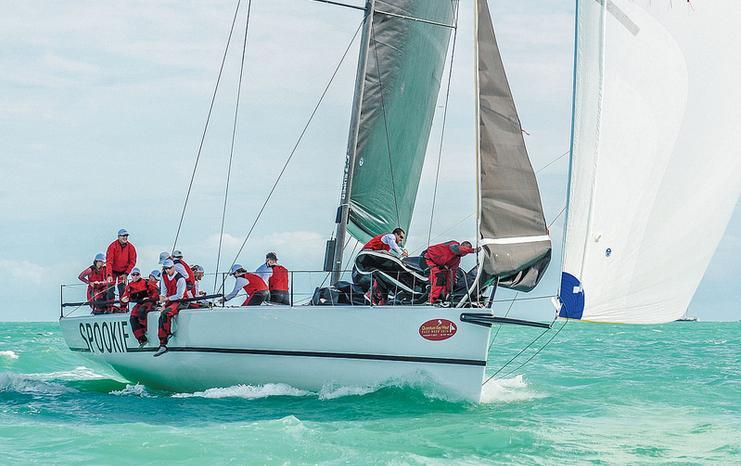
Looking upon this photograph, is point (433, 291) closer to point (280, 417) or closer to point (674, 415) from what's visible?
point (280, 417)

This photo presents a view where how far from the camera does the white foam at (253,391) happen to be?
13.3 m

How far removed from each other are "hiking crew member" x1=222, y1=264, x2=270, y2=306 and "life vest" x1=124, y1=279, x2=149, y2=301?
165 centimetres

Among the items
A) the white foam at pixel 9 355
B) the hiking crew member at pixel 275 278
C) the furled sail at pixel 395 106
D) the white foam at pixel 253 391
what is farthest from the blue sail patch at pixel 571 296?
the white foam at pixel 9 355

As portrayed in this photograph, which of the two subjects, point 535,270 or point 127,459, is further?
point 535,270

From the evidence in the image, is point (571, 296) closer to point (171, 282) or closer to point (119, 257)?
point (171, 282)

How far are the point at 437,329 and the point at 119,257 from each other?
6.51m

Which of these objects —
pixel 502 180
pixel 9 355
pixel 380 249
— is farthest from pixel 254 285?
pixel 9 355

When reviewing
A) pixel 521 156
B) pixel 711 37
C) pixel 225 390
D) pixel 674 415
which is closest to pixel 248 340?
pixel 225 390

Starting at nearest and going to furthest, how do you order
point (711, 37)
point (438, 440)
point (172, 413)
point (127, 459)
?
1. point (711, 37)
2. point (127, 459)
3. point (438, 440)
4. point (172, 413)

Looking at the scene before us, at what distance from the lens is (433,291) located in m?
12.5

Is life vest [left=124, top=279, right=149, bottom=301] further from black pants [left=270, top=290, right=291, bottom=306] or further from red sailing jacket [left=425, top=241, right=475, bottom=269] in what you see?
red sailing jacket [left=425, top=241, right=475, bottom=269]

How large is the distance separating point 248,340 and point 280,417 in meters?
1.27

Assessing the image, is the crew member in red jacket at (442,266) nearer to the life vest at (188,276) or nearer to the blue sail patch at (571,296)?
the blue sail patch at (571,296)

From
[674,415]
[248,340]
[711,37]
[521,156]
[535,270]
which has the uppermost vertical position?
[711,37]
